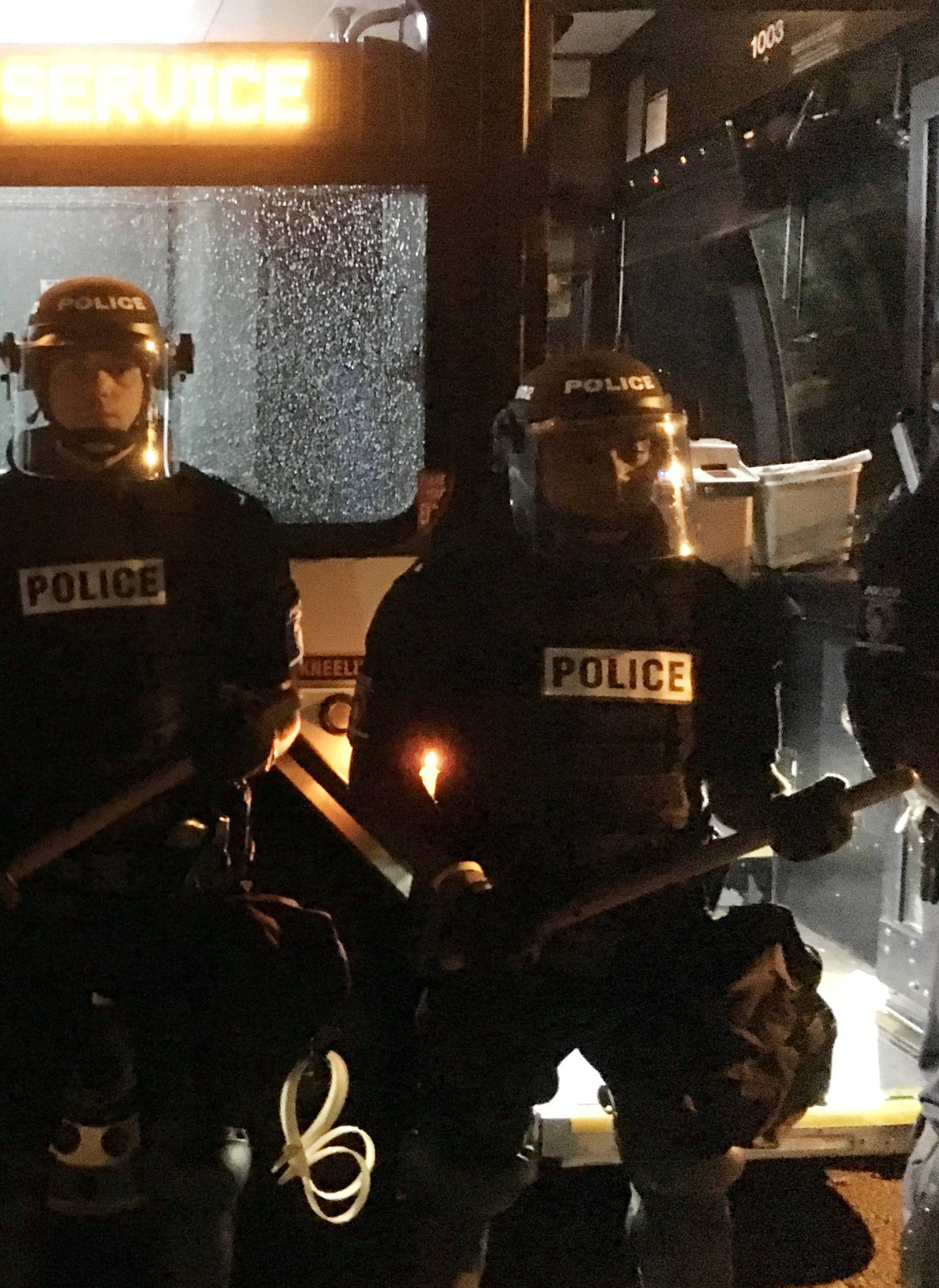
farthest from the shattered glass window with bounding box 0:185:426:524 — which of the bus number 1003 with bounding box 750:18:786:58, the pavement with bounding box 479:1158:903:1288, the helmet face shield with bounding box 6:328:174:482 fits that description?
the bus number 1003 with bounding box 750:18:786:58

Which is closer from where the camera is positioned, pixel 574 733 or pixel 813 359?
pixel 574 733

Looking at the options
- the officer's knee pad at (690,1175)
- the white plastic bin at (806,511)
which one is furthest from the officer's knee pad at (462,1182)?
the white plastic bin at (806,511)

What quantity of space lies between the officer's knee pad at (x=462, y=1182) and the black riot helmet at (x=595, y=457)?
3.76ft

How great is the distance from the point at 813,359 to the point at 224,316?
2513 mm

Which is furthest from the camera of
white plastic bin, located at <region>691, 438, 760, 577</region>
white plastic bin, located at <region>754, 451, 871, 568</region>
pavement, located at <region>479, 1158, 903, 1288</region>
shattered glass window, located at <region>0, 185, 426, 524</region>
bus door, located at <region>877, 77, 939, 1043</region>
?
white plastic bin, located at <region>754, 451, 871, 568</region>

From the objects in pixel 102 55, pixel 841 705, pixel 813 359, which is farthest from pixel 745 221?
pixel 102 55

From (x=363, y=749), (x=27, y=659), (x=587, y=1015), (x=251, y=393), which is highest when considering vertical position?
(x=251, y=393)

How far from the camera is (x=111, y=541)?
8.55ft

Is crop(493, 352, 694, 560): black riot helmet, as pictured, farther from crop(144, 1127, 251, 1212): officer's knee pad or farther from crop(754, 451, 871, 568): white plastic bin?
crop(754, 451, 871, 568): white plastic bin

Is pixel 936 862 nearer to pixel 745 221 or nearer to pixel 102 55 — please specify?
pixel 102 55

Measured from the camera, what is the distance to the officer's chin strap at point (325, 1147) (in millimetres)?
2891

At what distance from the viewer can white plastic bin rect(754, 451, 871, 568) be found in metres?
4.25

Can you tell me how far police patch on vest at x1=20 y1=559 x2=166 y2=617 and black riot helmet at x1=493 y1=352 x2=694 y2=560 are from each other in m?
0.71

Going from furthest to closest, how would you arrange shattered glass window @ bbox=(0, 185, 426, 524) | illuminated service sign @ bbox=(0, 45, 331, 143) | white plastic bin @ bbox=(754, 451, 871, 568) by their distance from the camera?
white plastic bin @ bbox=(754, 451, 871, 568)
shattered glass window @ bbox=(0, 185, 426, 524)
illuminated service sign @ bbox=(0, 45, 331, 143)
